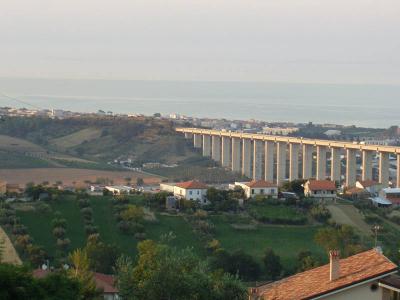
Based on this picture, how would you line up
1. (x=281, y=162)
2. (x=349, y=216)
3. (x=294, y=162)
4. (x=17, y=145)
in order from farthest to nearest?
(x=17, y=145) < (x=281, y=162) < (x=294, y=162) < (x=349, y=216)

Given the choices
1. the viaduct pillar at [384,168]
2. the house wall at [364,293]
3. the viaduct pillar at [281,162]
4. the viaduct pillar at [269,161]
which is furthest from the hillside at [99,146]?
the house wall at [364,293]

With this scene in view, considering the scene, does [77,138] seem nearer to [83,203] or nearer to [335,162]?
[335,162]

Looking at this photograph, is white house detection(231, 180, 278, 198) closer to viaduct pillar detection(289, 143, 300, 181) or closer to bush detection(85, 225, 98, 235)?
bush detection(85, 225, 98, 235)

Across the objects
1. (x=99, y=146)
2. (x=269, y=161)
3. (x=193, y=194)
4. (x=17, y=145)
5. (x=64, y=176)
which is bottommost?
(x=64, y=176)


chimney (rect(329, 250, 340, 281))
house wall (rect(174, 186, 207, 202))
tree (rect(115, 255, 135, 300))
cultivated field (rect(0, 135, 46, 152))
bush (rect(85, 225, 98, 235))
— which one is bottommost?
bush (rect(85, 225, 98, 235))

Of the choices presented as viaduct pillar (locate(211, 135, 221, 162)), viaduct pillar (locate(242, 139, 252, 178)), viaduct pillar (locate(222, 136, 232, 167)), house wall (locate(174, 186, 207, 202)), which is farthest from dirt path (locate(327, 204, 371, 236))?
viaduct pillar (locate(211, 135, 221, 162))

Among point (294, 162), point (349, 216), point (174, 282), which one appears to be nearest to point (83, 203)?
point (349, 216)
